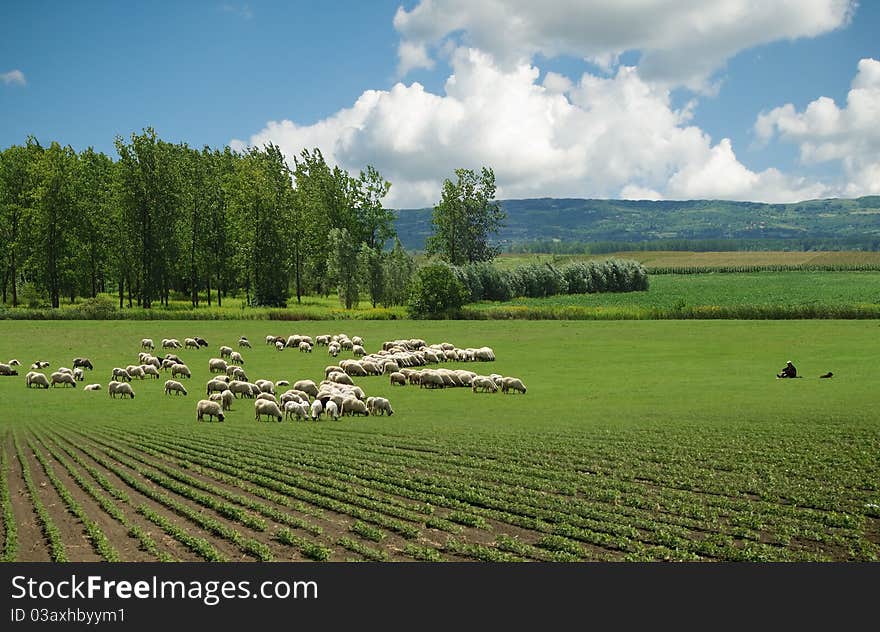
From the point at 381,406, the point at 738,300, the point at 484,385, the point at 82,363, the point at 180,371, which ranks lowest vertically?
the point at 484,385

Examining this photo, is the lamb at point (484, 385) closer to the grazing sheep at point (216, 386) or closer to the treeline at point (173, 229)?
the grazing sheep at point (216, 386)

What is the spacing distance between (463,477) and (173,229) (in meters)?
93.4

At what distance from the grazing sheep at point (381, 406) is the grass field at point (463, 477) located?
88 cm

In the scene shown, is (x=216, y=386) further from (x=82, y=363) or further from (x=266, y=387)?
(x=82, y=363)

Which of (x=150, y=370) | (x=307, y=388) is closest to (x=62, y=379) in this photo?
(x=150, y=370)

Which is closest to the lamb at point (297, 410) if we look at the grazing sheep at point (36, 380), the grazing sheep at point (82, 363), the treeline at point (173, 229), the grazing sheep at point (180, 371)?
the grazing sheep at point (180, 371)

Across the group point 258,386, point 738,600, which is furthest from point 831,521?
point 258,386

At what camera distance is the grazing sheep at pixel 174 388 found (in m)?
35.7

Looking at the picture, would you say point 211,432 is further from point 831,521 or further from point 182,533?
point 831,521

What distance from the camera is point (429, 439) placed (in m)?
22.7

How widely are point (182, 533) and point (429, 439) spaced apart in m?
10.4

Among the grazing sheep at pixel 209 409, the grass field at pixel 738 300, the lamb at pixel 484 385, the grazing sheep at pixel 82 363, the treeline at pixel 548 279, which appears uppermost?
the treeline at pixel 548 279

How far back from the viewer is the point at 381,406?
29797mm

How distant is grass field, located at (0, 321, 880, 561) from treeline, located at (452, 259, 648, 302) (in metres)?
75.6
